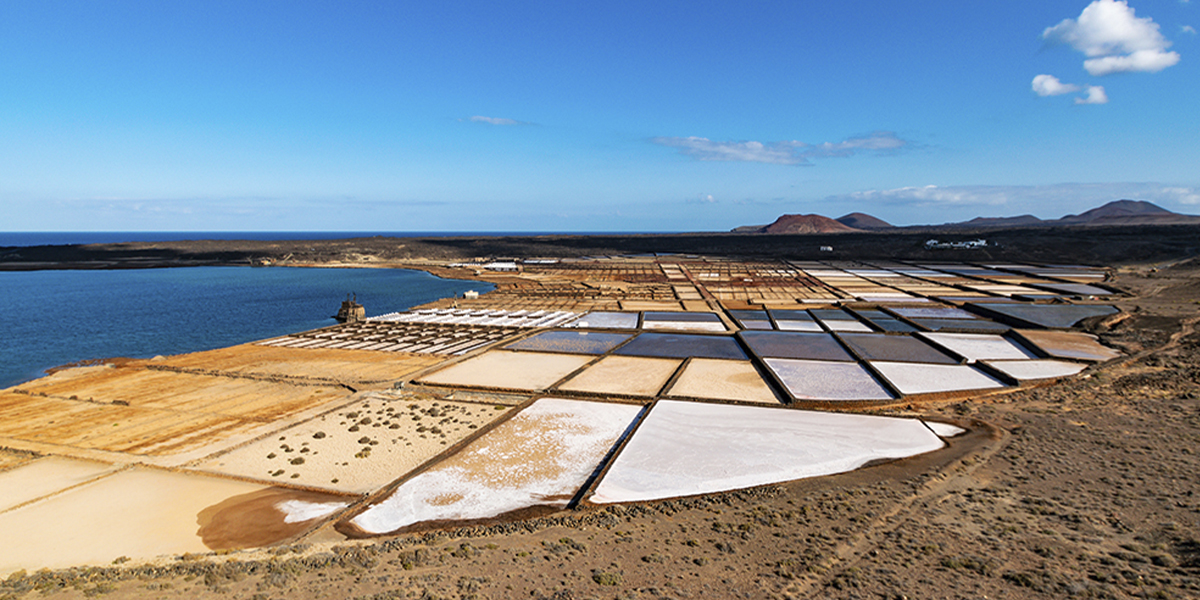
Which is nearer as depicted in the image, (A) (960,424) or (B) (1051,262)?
(A) (960,424)

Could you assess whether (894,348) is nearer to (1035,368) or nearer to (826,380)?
(1035,368)

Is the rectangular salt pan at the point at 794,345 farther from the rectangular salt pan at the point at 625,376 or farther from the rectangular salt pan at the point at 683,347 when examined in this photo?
the rectangular salt pan at the point at 625,376

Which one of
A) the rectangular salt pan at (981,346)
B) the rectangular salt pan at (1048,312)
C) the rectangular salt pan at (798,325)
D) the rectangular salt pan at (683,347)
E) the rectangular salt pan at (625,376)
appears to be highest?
the rectangular salt pan at (1048,312)

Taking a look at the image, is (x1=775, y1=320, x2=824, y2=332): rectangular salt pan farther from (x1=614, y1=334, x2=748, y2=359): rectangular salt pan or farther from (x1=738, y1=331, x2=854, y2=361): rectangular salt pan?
(x1=614, y1=334, x2=748, y2=359): rectangular salt pan

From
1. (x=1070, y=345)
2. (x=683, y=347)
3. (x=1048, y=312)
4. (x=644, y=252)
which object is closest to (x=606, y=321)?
(x=683, y=347)

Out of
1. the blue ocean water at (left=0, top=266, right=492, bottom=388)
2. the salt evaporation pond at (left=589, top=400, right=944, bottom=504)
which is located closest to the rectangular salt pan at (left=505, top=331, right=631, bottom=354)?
the salt evaporation pond at (left=589, top=400, right=944, bottom=504)

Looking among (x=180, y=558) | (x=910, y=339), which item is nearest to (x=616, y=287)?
(x=910, y=339)

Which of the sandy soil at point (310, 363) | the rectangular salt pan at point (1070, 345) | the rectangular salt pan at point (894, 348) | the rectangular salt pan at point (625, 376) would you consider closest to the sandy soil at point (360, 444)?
the sandy soil at point (310, 363)

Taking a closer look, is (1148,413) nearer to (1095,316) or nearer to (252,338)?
(1095,316)
